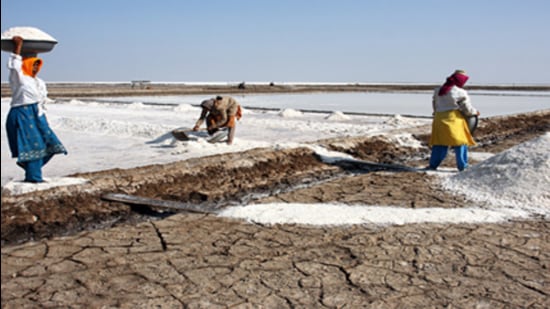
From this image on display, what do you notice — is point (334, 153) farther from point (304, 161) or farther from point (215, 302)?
point (215, 302)

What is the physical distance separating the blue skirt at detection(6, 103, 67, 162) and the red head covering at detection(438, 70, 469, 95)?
4109mm

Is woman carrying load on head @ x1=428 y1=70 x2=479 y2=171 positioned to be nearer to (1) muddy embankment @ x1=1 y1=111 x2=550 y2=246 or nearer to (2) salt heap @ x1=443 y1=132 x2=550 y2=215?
(2) salt heap @ x1=443 y1=132 x2=550 y2=215

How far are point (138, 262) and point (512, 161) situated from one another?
12.9ft

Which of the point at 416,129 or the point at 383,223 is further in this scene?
the point at 416,129

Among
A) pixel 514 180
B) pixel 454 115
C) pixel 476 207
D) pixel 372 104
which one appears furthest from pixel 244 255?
pixel 372 104

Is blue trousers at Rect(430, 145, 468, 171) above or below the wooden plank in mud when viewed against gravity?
above

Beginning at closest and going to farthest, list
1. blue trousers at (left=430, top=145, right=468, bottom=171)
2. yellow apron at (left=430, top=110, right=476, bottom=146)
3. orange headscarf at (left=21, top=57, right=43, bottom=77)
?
1. orange headscarf at (left=21, top=57, right=43, bottom=77)
2. yellow apron at (left=430, top=110, right=476, bottom=146)
3. blue trousers at (left=430, top=145, right=468, bottom=171)

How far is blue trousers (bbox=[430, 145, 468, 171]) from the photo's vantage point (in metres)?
5.59

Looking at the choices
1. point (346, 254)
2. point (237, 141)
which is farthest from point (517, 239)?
point (237, 141)

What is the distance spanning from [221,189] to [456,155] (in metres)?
2.77

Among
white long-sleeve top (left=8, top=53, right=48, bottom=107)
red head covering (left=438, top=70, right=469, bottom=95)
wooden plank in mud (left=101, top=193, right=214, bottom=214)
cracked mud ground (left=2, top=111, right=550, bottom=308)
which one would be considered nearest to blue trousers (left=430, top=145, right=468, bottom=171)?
red head covering (left=438, top=70, right=469, bottom=95)

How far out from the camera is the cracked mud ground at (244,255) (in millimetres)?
2459

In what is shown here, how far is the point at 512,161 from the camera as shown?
5.01 meters

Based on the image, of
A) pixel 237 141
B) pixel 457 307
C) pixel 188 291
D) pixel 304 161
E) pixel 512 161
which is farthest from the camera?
pixel 237 141
